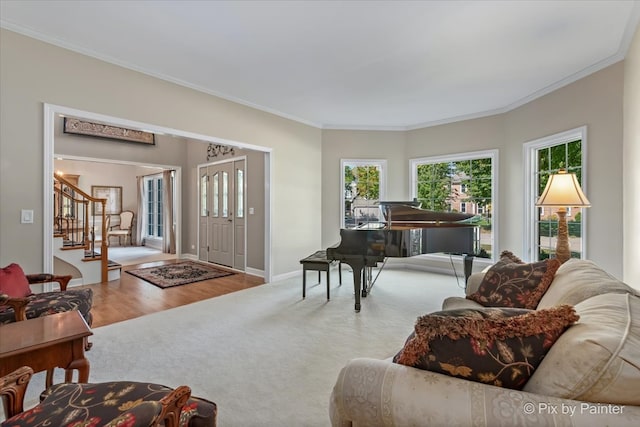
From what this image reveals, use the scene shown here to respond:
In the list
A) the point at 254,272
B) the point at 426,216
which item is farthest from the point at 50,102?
the point at 426,216

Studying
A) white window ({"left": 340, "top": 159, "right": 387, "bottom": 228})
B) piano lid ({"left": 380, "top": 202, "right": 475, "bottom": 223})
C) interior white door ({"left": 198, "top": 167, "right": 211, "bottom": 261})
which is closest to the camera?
piano lid ({"left": 380, "top": 202, "right": 475, "bottom": 223})

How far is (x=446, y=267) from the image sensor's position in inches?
212

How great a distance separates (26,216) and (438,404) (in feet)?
11.4

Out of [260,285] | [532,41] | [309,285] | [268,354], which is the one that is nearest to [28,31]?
[268,354]

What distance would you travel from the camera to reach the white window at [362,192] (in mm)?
5875

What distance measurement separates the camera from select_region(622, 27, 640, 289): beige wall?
98.7 inches

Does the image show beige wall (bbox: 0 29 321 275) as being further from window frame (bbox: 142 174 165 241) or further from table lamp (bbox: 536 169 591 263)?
window frame (bbox: 142 174 165 241)

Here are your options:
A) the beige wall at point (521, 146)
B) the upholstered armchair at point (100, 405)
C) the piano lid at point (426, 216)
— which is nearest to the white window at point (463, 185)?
Result: the beige wall at point (521, 146)

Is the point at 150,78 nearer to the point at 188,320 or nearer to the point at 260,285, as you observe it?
the point at 188,320

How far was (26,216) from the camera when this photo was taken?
269cm

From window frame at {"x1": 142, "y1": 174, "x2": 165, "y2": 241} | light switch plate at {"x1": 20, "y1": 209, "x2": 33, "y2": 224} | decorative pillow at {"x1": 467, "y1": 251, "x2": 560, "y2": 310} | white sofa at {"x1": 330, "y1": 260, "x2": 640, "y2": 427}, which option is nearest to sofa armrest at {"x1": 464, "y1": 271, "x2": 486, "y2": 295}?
decorative pillow at {"x1": 467, "y1": 251, "x2": 560, "y2": 310}

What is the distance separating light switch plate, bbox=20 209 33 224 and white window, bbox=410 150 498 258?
5283 millimetres

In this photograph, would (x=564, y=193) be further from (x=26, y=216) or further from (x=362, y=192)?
(x=26, y=216)

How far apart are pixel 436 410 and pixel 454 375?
0.12 m
